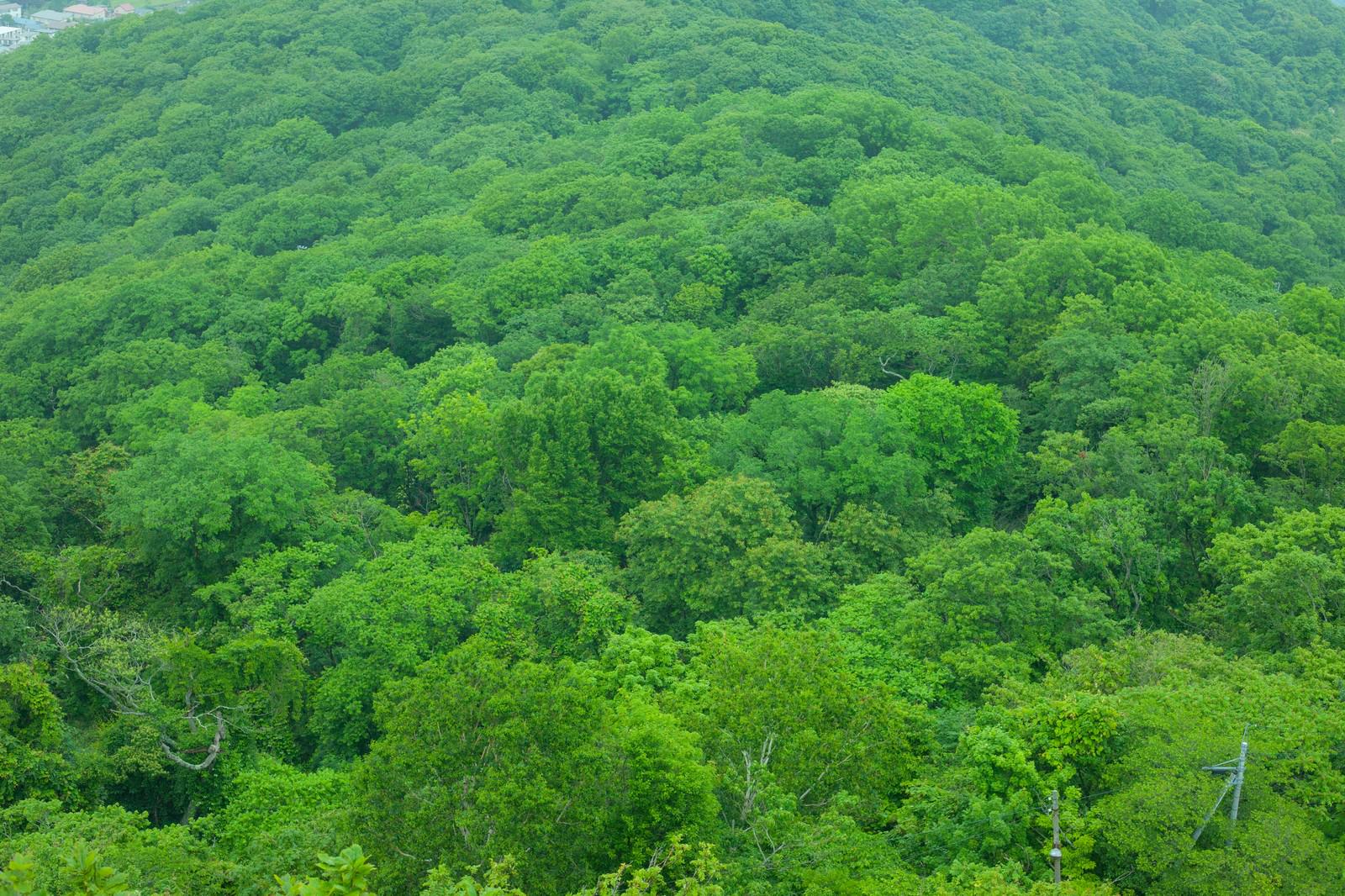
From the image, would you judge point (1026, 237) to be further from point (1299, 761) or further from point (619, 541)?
point (1299, 761)

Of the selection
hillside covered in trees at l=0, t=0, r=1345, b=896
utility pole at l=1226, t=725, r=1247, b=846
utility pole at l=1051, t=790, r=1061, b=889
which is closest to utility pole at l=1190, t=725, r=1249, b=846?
utility pole at l=1226, t=725, r=1247, b=846

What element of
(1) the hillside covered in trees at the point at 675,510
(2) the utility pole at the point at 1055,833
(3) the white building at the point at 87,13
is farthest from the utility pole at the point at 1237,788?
(3) the white building at the point at 87,13

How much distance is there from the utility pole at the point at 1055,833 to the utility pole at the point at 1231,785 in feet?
6.04

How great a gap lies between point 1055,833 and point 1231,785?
280cm

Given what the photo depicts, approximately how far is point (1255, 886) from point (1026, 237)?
32879 millimetres

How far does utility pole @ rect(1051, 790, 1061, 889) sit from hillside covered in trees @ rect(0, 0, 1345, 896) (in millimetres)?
233

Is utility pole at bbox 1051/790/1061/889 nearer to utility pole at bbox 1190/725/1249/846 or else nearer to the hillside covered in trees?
the hillside covered in trees

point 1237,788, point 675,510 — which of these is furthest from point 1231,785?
point 675,510

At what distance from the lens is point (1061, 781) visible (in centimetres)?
1802

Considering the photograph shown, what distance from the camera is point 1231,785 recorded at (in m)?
16.8

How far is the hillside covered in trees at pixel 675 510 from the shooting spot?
17.4 m

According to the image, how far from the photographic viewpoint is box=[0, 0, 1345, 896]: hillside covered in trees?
57.1 ft

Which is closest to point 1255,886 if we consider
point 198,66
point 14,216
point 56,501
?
point 56,501

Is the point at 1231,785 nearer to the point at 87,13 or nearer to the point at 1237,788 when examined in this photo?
the point at 1237,788
